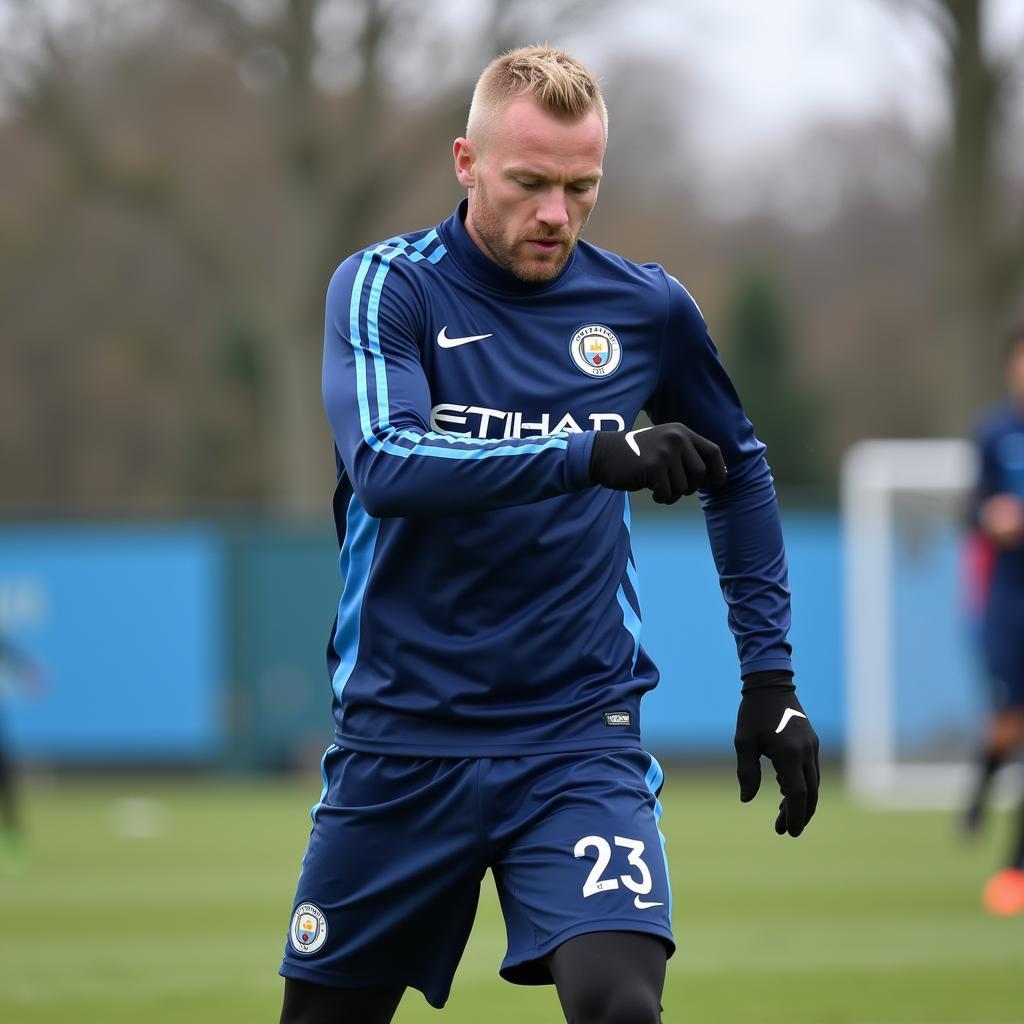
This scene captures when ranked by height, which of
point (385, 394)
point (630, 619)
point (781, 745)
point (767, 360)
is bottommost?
point (781, 745)

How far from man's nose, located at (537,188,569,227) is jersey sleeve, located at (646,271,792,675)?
0.44m

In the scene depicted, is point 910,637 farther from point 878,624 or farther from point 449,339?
point 449,339

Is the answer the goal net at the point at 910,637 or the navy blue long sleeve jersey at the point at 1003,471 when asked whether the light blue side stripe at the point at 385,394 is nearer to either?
the navy blue long sleeve jersey at the point at 1003,471

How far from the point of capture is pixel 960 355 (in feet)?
73.8

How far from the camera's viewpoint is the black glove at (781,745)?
4.13 metres

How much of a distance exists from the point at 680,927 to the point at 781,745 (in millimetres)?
5307

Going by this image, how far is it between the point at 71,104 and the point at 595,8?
616 centimetres

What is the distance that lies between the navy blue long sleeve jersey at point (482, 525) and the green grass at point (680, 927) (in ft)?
10.6

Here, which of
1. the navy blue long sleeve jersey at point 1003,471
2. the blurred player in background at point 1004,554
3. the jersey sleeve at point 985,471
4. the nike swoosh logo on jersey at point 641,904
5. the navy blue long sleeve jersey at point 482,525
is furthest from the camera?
the jersey sleeve at point 985,471

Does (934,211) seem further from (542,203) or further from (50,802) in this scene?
(542,203)

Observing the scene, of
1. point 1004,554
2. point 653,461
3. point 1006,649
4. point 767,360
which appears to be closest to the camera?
point 653,461

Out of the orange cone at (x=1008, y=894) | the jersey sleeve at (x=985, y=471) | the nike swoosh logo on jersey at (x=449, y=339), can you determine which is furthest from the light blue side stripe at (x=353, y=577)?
the jersey sleeve at (x=985, y=471)

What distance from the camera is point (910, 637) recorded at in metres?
17.6

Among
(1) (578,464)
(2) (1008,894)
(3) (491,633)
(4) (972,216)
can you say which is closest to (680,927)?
(2) (1008,894)
